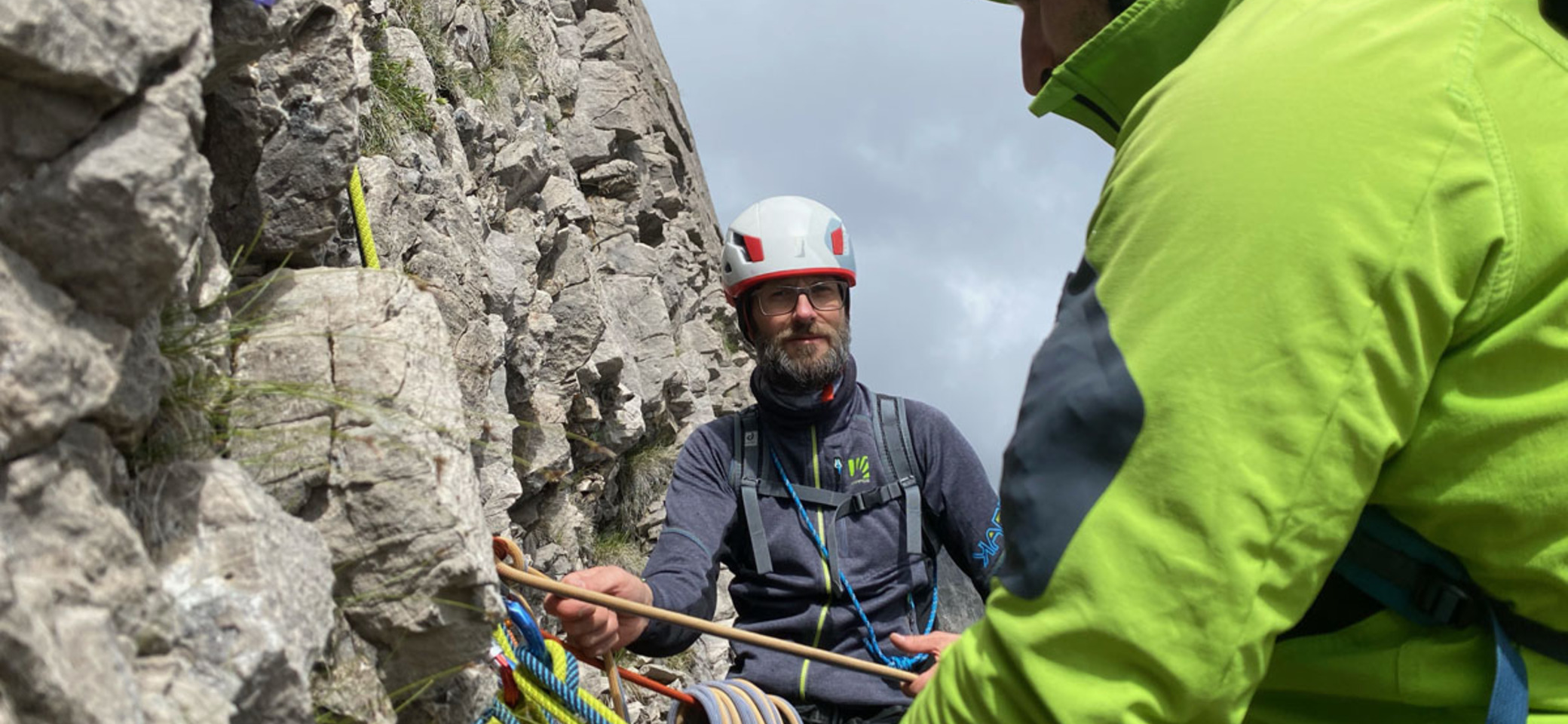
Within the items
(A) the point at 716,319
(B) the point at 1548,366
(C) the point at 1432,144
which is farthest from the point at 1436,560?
(A) the point at 716,319

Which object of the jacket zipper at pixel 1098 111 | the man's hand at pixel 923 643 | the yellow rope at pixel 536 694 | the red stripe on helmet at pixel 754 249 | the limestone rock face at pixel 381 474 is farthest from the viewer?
the red stripe on helmet at pixel 754 249

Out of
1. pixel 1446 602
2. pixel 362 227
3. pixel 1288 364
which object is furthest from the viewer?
pixel 362 227

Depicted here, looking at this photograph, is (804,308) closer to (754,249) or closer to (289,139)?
(754,249)

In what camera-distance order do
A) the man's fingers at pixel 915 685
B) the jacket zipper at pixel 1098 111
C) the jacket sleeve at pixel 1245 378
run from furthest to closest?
the man's fingers at pixel 915 685 < the jacket zipper at pixel 1098 111 < the jacket sleeve at pixel 1245 378

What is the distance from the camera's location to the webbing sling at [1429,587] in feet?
5.22

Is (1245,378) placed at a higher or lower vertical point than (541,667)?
higher

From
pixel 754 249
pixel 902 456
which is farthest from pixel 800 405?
pixel 754 249

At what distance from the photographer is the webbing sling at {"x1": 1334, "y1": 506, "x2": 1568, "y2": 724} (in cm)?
159

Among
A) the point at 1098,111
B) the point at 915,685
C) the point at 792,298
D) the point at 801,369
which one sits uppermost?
the point at 1098,111

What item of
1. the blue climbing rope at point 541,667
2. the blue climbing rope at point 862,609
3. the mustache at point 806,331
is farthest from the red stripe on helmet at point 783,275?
the blue climbing rope at point 541,667

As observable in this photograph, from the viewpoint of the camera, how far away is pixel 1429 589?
1.59m

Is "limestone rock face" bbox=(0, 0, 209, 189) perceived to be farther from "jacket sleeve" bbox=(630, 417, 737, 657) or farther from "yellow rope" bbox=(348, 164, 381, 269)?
"jacket sleeve" bbox=(630, 417, 737, 657)

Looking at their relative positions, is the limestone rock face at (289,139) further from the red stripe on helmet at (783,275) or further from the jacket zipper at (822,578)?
the red stripe on helmet at (783,275)

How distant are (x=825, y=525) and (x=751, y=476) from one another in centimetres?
42
